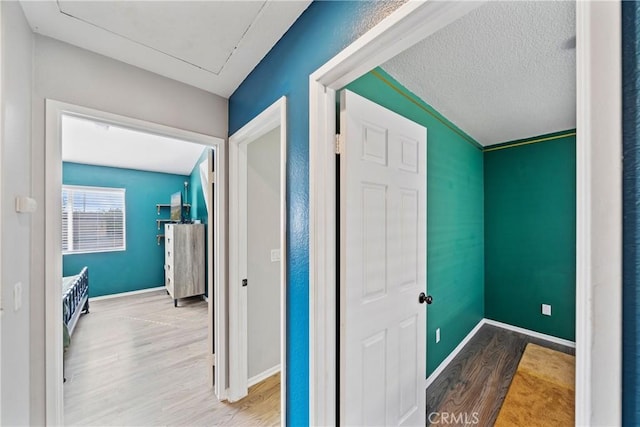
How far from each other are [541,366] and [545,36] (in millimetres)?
2568

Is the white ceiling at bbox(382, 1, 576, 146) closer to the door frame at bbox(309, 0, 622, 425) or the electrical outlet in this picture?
the door frame at bbox(309, 0, 622, 425)

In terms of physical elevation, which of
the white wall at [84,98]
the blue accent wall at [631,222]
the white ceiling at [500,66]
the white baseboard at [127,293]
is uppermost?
the white ceiling at [500,66]

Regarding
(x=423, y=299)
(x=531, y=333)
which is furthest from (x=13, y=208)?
(x=531, y=333)

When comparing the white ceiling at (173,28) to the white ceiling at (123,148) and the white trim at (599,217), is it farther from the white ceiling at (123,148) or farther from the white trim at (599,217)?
the white ceiling at (123,148)

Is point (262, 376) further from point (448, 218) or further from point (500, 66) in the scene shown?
point (500, 66)

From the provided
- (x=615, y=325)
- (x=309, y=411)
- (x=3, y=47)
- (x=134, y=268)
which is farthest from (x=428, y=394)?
(x=134, y=268)

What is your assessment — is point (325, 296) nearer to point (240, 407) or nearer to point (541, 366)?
point (240, 407)

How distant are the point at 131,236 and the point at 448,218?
5.49m

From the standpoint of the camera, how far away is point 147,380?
2176mm

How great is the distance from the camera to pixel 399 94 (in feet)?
5.91

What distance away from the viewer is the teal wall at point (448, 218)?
6.16 feet

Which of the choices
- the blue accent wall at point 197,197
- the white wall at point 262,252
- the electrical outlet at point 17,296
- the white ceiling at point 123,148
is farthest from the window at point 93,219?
the electrical outlet at point 17,296

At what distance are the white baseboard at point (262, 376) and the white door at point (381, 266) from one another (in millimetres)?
1295

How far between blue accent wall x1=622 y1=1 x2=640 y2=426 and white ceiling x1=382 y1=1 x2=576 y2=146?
1.03 m
